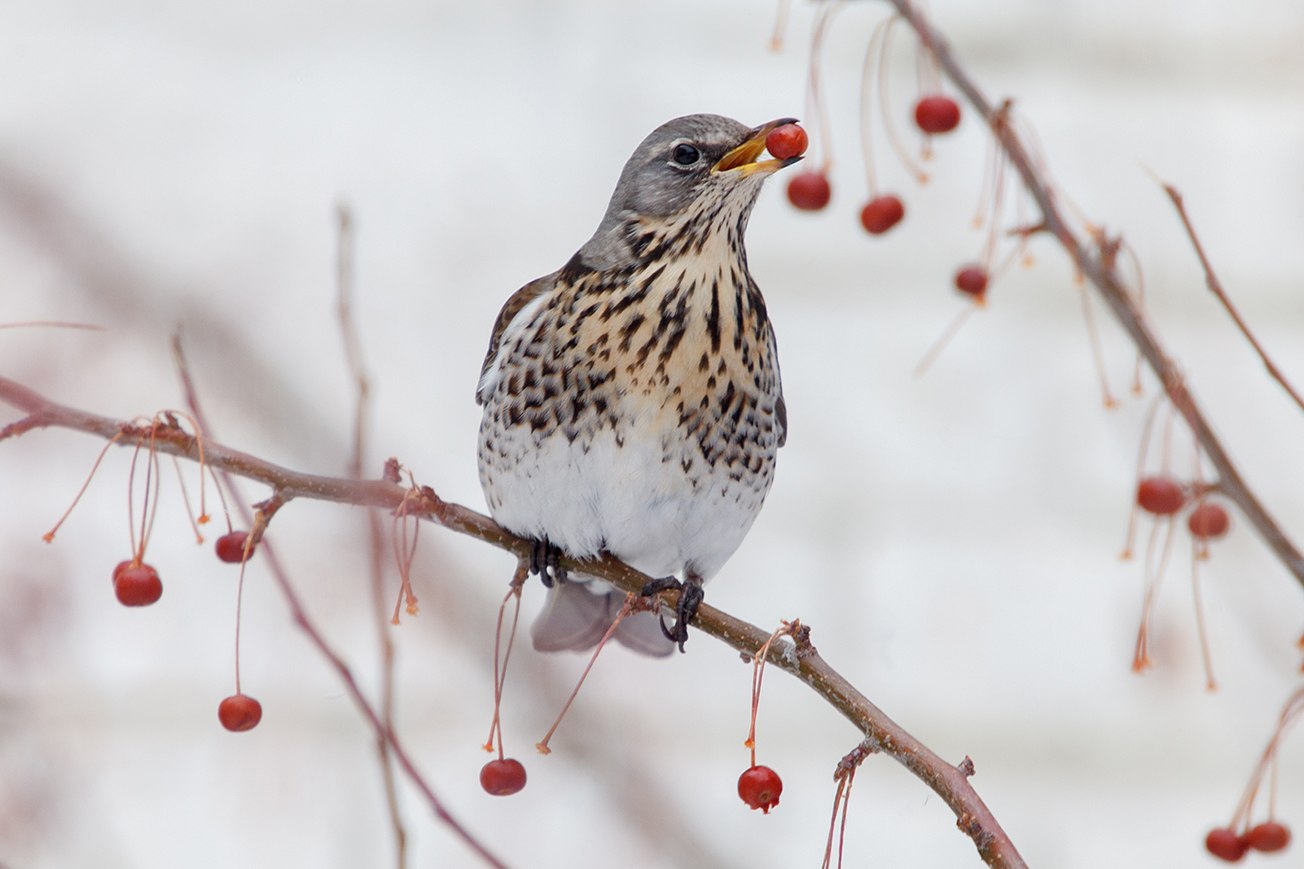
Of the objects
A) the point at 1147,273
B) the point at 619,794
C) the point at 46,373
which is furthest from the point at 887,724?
the point at 1147,273

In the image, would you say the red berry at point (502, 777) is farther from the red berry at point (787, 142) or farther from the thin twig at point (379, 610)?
the red berry at point (787, 142)

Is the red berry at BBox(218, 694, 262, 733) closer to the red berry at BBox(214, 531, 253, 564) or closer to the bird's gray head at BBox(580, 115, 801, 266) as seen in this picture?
the red berry at BBox(214, 531, 253, 564)

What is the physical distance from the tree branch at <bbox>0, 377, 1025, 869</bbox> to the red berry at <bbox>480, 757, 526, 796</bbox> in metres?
0.16

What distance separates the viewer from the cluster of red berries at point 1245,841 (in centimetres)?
100

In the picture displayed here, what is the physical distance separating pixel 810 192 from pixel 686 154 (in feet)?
0.52

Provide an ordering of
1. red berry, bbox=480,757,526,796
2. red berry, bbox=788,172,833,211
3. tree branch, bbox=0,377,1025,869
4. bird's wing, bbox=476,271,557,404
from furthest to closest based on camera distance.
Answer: bird's wing, bbox=476,271,557,404 < red berry, bbox=788,172,833,211 < red berry, bbox=480,757,526,796 < tree branch, bbox=0,377,1025,869

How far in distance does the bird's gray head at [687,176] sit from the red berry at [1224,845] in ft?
2.10

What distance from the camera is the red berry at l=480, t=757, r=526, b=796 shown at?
0.96m

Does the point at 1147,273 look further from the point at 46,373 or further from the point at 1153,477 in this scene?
the point at 46,373

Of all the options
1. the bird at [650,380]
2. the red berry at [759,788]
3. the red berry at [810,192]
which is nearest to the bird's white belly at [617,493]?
the bird at [650,380]

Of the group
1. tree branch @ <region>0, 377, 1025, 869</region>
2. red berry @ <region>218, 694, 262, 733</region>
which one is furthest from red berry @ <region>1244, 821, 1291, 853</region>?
red berry @ <region>218, 694, 262, 733</region>

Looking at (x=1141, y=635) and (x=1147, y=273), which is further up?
(x=1147, y=273)

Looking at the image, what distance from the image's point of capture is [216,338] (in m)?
1.90

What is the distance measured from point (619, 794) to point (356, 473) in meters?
1.09
